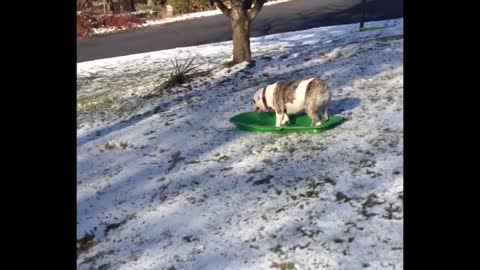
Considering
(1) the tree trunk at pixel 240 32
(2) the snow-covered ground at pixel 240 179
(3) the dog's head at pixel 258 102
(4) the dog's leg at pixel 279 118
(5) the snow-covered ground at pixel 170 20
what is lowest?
(2) the snow-covered ground at pixel 240 179

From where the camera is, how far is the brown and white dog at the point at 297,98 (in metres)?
5.77

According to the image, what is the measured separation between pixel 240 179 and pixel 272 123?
52.9 inches

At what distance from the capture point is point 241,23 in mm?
9633

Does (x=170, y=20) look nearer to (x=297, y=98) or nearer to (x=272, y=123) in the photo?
(x=272, y=123)

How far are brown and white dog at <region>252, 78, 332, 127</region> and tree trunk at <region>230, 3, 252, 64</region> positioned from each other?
372 centimetres

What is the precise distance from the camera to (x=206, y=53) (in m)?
12.6

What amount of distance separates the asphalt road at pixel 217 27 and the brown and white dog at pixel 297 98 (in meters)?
9.48

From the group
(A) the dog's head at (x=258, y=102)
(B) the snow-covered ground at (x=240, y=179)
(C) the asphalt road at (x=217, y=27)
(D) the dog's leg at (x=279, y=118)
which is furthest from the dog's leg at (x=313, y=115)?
(C) the asphalt road at (x=217, y=27)

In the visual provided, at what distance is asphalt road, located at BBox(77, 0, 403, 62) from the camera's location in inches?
624

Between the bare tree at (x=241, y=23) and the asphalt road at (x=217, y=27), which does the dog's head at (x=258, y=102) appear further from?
the asphalt road at (x=217, y=27)

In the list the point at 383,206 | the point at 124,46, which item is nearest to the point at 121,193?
the point at 383,206

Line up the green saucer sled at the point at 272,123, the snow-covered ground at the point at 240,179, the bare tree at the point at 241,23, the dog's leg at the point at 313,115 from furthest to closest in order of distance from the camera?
the bare tree at the point at 241,23 → the green saucer sled at the point at 272,123 → the dog's leg at the point at 313,115 → the snow-covered ground at the point at 240,179
